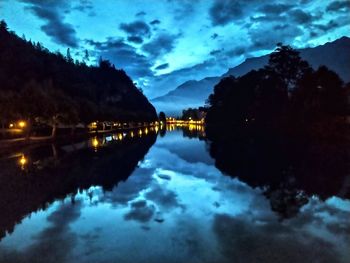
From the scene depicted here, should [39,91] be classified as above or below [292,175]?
above

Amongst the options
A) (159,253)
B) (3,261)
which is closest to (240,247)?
(159,253)

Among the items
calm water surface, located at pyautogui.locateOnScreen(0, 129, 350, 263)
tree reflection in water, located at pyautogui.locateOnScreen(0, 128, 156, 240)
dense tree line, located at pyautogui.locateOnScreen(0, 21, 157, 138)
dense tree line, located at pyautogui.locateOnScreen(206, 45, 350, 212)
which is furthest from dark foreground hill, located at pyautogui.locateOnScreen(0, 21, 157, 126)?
calm water surface, located at pyautogui.locateOnScreen(0, 129, 350, 263)

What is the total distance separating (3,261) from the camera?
26.0ft

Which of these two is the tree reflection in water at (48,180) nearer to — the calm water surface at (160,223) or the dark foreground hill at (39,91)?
the calm water surface at (160,223)

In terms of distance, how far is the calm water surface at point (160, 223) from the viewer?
8250 mm

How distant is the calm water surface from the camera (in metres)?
8.25

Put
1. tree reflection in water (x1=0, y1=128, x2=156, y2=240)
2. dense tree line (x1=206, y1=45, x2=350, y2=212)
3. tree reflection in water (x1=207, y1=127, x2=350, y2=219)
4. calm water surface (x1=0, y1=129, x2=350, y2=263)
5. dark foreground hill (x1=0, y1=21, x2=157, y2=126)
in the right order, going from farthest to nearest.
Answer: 1. dark foreground hill (x1=0, y1=21, x2=157, y2=126)
2. dense tree line (x1=206, y1=45, x2=350, y2=212)
3. tree reflection in water (x1=207, y1=127, x2=350, y2=219)
4. tree reflection in water (x1=0, y1=128, x2=156, y2=240)
5. calm water surface (x1=0, y1=129, x2=350, y2=263)

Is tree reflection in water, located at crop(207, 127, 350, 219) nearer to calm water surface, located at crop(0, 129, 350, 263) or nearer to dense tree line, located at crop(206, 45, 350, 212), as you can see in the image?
dense tree line, located at crop(206, 45, 350, 212)

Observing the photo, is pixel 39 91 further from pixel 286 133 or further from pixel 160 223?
pixel 160 223

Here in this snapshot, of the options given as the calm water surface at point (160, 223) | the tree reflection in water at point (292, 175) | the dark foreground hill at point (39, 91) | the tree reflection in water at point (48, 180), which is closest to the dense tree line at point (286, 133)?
the tree reflection in water at point (292, 175)

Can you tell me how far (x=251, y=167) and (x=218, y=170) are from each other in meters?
2.10

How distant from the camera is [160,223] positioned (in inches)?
426

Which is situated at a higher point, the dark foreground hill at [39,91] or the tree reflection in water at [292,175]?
the dark foreground hill at [39,91]

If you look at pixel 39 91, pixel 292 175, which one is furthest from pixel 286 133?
pixel 39 91
